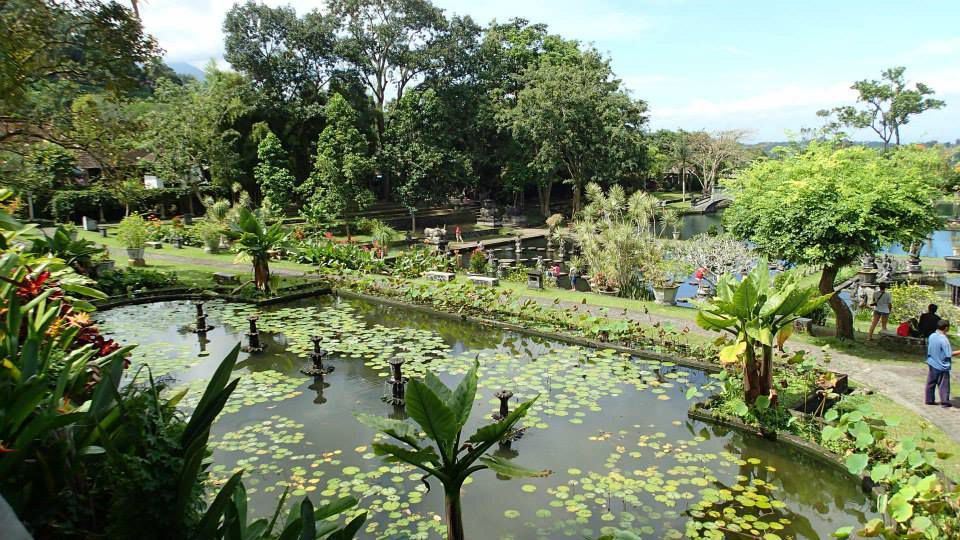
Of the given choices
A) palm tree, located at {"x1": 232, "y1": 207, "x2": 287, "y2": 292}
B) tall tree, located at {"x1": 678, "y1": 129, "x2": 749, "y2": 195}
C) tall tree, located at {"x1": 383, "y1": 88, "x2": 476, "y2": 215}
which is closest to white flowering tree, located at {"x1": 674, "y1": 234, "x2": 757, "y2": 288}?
palm tree, located at {"x1": 232, "y1": 207, "x2": 287, "y2": 292}

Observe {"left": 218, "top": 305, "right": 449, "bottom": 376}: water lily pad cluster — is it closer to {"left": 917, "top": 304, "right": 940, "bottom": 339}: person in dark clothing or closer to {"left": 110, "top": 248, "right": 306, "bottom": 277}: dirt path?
{"left": 110, "top": 248, "right": 306, "bottom": 277}: dirt path

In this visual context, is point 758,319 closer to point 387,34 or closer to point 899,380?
point 899,380

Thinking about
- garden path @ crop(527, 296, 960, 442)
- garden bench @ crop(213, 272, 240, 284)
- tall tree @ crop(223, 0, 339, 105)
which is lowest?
garden path @ crop(527, 296, 960, 442)

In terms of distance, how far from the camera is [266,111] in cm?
2877

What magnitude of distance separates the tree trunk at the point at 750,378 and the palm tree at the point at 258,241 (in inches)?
399

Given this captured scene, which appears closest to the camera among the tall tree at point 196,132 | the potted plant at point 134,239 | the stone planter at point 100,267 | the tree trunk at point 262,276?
the tree trunk at point 262,276

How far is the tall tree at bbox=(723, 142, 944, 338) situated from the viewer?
31.0 feet

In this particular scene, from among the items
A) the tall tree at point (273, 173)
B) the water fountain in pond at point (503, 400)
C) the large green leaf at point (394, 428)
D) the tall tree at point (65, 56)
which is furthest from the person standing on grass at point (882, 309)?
the tall tree at point (273, 173)

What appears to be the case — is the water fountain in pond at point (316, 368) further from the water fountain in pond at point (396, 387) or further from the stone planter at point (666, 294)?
the stone planter at point (666, 294)

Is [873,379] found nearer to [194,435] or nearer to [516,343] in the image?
[516,343]

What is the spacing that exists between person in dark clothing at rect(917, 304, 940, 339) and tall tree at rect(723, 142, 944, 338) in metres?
1.00

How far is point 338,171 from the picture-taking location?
84.6 feet

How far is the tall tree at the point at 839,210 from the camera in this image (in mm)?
9445

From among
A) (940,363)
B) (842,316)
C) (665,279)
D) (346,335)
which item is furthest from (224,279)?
(940,363)
